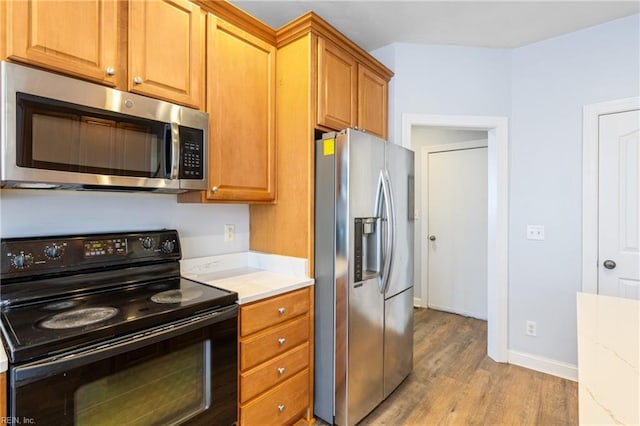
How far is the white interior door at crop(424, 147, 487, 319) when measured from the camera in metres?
3.70

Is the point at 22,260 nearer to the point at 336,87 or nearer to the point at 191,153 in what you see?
the point at 191,153

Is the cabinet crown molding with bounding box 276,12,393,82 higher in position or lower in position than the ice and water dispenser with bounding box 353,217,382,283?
higher

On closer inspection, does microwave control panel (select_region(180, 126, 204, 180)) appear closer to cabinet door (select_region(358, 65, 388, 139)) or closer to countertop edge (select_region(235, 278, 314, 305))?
countertop edge (select_region(235, 278, 314, 305))

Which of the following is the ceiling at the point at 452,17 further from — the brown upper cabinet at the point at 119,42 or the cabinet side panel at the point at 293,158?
the brown upper cabinet at the point at 119,42

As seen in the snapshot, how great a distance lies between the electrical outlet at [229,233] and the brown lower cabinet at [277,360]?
661 mm

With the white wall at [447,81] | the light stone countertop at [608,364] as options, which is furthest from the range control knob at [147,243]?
the white wall at [447,81]

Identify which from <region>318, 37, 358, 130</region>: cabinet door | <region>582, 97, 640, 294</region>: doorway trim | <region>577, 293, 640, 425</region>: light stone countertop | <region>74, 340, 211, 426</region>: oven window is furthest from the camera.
Answer: <region>582, 97, 640, 294</region>: doorway trim

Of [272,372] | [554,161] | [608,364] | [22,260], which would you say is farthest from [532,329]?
[22,260]

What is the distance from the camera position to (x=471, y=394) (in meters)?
2.25

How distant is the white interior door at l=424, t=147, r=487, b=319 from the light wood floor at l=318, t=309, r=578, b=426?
0.88 m

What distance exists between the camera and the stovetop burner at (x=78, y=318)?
1102 millimetres

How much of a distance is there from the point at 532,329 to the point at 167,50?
10.4 ft

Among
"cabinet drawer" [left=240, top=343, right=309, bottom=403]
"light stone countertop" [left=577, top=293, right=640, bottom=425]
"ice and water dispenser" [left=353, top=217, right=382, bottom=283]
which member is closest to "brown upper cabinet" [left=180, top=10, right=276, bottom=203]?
"ice and water dispenser" [left=353, top=217, right=382, bottom=283]

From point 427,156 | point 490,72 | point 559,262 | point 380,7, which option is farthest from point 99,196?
point 427,156
